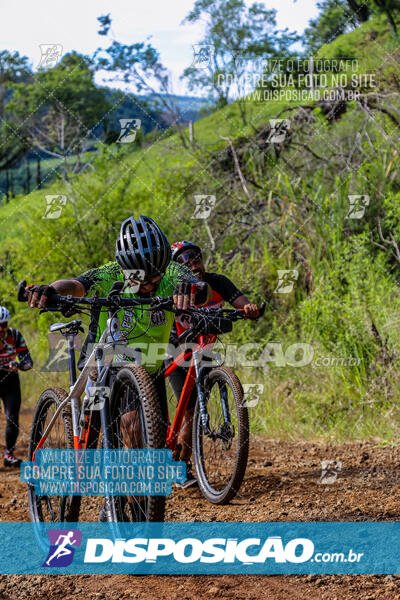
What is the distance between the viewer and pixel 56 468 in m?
4.45

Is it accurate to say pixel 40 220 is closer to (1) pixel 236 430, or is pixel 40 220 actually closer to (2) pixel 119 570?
(1) pixel 236 430

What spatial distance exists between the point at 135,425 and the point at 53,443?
93 centimetres

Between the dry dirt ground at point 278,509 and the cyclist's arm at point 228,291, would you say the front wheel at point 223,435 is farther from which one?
the cyclist's arm at point 228,291

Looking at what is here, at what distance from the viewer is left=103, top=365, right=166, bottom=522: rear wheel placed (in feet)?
11.9

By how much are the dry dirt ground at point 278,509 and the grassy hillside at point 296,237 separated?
2.95ft

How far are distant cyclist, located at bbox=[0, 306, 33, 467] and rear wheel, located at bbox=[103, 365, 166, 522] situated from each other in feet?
12.9

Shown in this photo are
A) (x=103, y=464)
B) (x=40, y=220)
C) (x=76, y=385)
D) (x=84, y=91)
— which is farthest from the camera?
(x=84, y=91)

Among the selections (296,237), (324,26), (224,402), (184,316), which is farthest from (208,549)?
(324,26)

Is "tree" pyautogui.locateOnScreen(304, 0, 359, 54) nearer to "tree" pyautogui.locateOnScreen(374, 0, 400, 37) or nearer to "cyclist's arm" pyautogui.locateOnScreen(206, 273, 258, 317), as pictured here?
"tree" pyautogui.locateOnScreen(374, 0, 400, 37)

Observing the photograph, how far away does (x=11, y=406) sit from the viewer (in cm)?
782

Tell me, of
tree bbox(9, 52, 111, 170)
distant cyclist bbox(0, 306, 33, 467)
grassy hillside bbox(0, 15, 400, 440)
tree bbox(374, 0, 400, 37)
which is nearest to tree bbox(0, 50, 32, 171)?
tree bbox(9, 52, 111, 170)

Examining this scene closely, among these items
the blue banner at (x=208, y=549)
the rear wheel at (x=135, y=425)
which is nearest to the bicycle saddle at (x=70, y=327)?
the rear wheel at (x=135, y=425)

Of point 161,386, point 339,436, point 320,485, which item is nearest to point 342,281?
point 339,436

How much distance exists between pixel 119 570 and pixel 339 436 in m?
3.90
